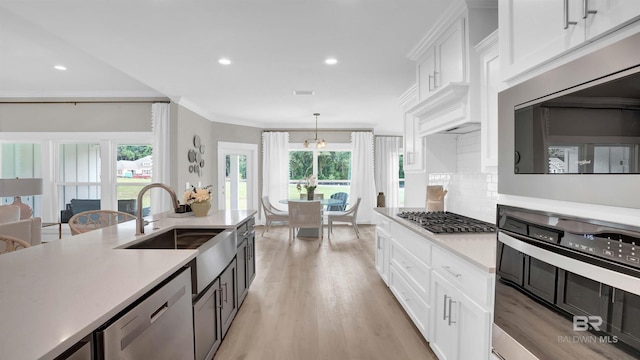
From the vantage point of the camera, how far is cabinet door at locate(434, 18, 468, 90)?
2143 millimetres

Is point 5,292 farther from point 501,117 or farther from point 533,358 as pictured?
point 501,117

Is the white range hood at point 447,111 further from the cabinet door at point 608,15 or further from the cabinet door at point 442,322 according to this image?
the cabinet door at point 608,15

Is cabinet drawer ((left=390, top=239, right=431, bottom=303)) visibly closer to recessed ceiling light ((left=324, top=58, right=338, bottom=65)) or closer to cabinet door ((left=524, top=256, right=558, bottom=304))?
cabinet door ((left=524, top=256, right=558, bottom=304))

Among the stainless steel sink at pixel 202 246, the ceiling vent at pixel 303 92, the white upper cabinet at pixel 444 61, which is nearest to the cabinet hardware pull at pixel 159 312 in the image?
the stainless steel sink at pixel 202 246

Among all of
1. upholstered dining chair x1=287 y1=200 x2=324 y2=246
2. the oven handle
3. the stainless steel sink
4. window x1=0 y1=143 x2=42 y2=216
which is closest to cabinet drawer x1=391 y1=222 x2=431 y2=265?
the oven handle

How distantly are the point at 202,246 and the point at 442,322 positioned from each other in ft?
5.17

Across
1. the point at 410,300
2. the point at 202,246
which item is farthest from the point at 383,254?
the point at 202,246

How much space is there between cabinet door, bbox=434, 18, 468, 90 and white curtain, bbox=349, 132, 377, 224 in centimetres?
493

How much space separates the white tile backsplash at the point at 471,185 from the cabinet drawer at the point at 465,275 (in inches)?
30.1

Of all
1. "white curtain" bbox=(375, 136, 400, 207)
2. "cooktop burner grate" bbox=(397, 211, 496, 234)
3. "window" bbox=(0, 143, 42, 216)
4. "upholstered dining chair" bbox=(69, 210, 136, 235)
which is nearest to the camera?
"cooktop burner grate" bbox=(397, 211, 496, 234)

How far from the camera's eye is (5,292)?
1.01 metres

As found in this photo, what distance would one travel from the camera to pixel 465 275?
157 cm

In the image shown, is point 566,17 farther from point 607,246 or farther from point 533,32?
point 607,246

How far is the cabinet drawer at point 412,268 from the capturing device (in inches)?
84.5
